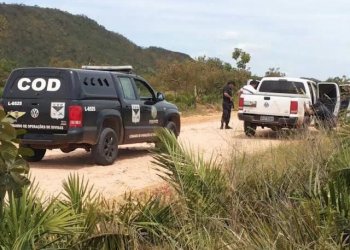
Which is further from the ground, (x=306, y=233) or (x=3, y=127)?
(x=3, y=127)

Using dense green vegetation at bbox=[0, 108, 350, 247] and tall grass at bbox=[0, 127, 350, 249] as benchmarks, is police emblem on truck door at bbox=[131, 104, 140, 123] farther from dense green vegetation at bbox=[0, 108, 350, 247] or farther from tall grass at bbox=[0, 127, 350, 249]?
dense green vegetation at bbox=[0, 108, 350, 247]

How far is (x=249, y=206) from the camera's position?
5410 mm

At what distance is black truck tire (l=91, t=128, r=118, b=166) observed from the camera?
11211mm

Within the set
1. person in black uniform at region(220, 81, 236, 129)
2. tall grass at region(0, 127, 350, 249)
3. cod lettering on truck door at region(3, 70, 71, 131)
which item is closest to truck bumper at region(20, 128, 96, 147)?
cod lettering on truck door at region(3, 70, 71, 131)

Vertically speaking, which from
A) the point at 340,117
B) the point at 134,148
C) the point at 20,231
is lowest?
the point at 134,148

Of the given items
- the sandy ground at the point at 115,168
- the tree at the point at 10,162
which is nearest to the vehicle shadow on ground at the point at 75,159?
the sandy ground at the point at 115,168

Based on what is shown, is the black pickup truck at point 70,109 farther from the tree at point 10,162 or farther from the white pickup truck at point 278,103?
the tree at point 10,162

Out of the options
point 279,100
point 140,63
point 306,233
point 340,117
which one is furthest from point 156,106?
point 140,63

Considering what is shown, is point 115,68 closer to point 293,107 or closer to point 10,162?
point 293,107

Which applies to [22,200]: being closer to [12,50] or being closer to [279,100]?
[279,100]

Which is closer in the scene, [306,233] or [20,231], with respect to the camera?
[20,231]

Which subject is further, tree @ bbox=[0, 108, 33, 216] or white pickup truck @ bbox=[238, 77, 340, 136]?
white pickup truck @ bbox=[238, 77, 340, 136]

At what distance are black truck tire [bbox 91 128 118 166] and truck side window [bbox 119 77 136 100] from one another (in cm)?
114

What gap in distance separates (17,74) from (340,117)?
6478 mm
